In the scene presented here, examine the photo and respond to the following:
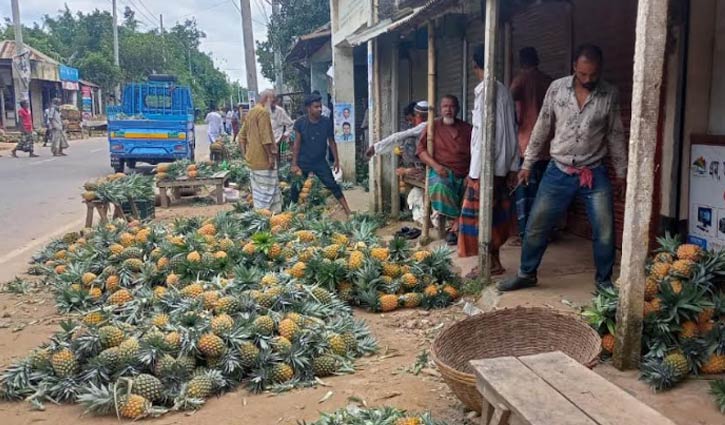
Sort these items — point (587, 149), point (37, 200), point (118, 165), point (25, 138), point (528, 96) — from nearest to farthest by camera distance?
1. point (587, 149)
2. point (528, 96)
3. point (37, 200)
4. point (118, 165)
5. point (25, 138)

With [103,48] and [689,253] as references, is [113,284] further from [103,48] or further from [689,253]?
[103,48]

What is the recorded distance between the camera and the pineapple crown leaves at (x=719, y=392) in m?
3.29

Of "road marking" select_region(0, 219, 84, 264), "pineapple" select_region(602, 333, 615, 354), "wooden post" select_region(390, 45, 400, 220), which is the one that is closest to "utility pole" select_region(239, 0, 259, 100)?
"road marking" select_region(0, 219, 84, 264)

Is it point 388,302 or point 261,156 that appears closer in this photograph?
point 388,302

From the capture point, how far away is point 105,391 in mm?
3893

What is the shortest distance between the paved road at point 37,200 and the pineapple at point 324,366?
15.0 feet

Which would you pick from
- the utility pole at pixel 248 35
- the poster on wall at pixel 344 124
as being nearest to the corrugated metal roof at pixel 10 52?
the utility pole at pixel 248 35

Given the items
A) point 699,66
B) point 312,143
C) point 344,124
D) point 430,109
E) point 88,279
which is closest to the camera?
point 699,66

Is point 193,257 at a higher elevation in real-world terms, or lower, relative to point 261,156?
lower

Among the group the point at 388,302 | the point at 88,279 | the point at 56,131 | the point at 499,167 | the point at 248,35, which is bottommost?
the point at 388,302

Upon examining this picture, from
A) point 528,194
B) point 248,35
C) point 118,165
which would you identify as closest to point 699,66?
point 528,194

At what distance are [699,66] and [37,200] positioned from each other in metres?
11.7

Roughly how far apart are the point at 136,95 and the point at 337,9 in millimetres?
6800

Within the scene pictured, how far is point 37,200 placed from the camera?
12.9m
